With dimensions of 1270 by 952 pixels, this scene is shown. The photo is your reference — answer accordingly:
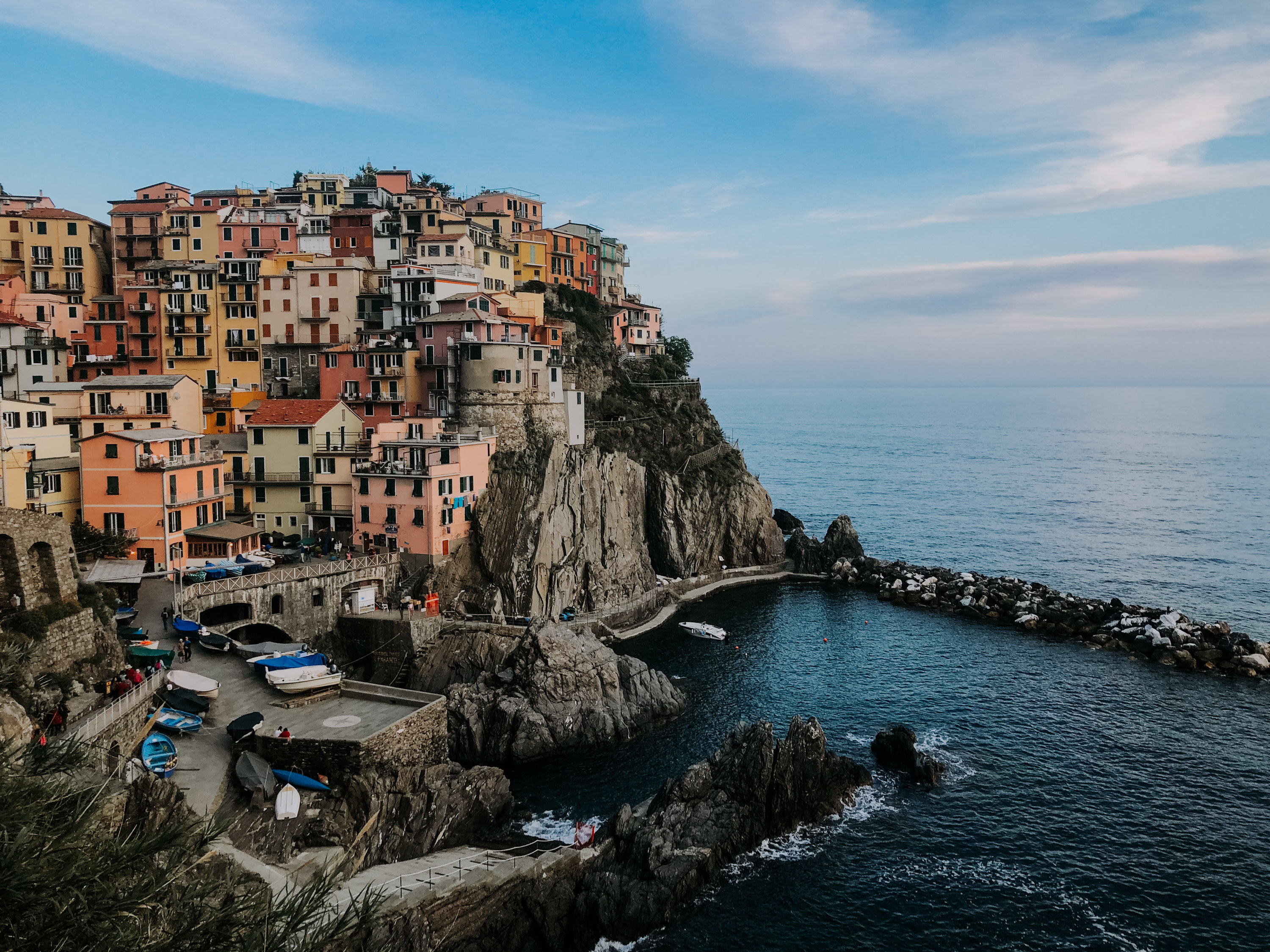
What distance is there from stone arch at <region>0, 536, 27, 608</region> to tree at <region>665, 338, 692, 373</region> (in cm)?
8506

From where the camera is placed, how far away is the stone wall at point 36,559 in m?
37.1

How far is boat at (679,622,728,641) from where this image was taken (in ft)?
221

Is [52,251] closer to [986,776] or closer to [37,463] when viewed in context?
[37,463]

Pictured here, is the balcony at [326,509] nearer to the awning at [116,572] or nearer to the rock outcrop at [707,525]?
the awning at [116,572]

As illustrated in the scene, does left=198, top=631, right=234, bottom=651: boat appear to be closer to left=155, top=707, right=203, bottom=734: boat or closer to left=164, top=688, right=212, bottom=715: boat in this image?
left=164, top=688, right=212, bottom=715: boat

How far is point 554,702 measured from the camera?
49125 millimetres

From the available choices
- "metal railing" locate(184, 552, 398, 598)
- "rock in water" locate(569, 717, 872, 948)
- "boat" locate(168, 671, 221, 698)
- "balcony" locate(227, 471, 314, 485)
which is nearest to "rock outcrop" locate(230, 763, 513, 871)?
"rock in water" locate(569, 717, 872, 948)

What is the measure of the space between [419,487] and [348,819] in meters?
29.0

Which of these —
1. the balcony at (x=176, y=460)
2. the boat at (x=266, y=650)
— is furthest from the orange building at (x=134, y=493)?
the boat at (x=266, y=650)

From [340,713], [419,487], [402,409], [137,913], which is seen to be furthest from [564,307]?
[137,913]

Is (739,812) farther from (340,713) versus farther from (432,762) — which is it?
(340,713)

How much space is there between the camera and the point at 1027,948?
31594 millimetres

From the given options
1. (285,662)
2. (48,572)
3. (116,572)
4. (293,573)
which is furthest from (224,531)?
(48,572)

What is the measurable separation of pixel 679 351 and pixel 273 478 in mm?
64788
